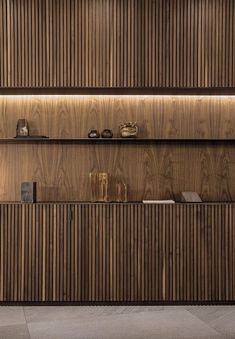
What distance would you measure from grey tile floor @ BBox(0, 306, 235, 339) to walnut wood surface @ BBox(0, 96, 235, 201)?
2.74 ft

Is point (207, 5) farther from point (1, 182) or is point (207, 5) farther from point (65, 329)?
point (65, 329)

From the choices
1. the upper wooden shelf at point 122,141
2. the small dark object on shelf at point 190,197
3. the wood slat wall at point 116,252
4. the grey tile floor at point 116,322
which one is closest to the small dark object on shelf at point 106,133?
the upper wooden shelf at point 122,141

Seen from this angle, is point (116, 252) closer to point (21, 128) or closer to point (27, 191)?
point (27, 191)

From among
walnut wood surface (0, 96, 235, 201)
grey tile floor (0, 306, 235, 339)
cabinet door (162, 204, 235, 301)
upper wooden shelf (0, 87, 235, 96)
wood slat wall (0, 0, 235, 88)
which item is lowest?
grey tile floor (0, 306, 235, 339)

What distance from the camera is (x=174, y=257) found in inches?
156

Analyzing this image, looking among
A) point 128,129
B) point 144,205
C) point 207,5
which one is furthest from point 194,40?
point 144,205

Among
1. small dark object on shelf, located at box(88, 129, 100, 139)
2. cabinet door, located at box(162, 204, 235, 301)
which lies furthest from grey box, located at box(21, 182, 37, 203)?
cabinet door, located at box(162, 204, 235, 301)

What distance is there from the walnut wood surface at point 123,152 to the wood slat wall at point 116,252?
13.5 inches

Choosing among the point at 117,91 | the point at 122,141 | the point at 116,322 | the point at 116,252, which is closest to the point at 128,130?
the point at 122,141

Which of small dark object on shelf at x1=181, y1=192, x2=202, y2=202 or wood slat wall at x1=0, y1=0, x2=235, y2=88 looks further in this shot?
small dark object on shelf at x1=181, y1=192, x2=202, y2=202

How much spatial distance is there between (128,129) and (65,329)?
149 cm

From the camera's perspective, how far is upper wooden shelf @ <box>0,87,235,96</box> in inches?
163

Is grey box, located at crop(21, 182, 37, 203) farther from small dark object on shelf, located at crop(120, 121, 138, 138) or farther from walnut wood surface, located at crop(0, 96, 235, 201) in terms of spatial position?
small dark object on shelf, located at crop(120, 121, 138, 138)

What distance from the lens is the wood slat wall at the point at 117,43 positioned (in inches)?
158
